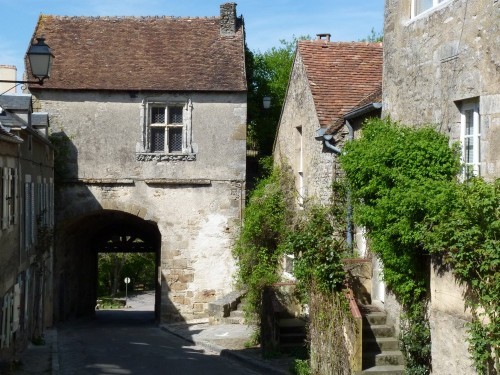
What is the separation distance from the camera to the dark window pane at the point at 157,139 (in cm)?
2177

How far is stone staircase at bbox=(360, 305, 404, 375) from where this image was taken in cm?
1165

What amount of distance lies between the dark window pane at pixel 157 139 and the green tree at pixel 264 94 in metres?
3.77

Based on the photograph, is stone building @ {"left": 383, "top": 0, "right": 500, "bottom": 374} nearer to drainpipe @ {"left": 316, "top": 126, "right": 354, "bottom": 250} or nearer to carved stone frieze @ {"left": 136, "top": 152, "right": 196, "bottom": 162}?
drainpipe @ {"left": 316, "top": 126, "right": 354, "bottom": 250}

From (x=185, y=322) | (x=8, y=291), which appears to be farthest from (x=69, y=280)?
(x=8, y=291)

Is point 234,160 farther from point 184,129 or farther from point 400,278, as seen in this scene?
point 400,278

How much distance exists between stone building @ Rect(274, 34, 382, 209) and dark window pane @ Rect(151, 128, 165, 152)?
142 inches

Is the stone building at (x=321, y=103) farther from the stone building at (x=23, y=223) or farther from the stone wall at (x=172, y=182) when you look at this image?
the stone building at (x=23, y=223)

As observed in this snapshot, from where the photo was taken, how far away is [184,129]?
21.6 meters

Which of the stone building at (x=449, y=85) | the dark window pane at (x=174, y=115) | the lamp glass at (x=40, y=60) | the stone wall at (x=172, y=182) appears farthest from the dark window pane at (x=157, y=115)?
the lamp glass at (x=40, y=60)

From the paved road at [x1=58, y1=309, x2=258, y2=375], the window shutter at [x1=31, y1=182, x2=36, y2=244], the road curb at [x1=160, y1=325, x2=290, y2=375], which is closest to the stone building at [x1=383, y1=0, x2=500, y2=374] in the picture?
the road curb at [x1=160, y1=325, x2=290, y2=375]

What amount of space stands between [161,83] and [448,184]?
43.9ft

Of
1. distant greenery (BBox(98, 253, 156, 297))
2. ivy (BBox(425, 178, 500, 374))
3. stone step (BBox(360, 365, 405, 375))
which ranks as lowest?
distant greenery (BBox(98, 253, 156, 297))

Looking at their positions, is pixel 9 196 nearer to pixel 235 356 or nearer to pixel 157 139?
pixel 235 356

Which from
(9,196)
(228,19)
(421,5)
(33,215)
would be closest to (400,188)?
(421,5)
